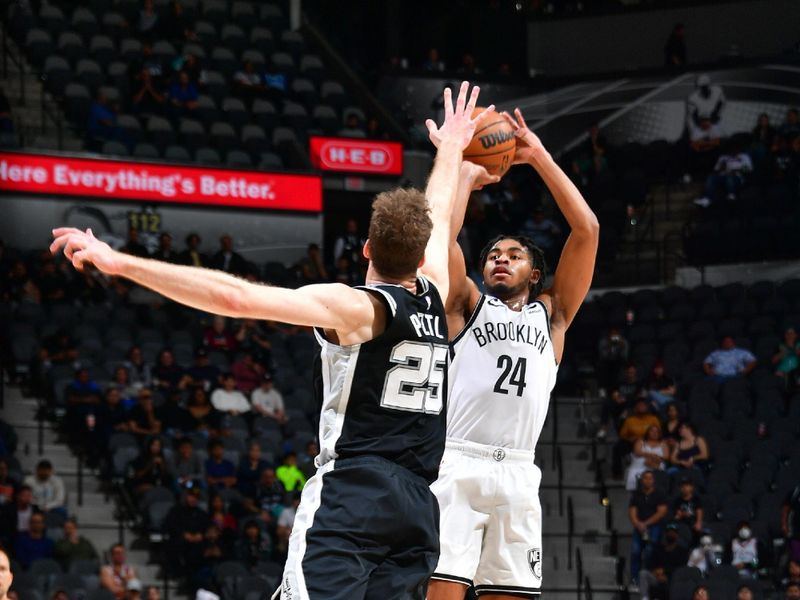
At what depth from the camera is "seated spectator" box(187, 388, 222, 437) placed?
15.4m

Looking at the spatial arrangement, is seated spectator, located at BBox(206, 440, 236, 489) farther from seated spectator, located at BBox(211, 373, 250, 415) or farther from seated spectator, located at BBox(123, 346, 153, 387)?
seated spectator, located at BBox(123, 346, 153, 387)

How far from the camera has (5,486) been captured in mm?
13578

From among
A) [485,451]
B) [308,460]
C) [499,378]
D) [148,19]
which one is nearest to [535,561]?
[485,451]

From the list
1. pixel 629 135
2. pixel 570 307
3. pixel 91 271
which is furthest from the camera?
pixel 629 135

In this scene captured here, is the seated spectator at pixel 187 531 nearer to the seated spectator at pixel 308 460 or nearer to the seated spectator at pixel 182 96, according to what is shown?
the seated spectator at pixel 308 460

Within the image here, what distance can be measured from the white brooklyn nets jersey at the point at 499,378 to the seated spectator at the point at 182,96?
14787 millimetres

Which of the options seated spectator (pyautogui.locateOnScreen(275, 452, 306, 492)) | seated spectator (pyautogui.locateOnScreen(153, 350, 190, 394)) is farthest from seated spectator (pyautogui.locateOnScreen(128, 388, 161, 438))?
seated spectator (pyautogui.locateOnScreen(275, 452, 306, 492))

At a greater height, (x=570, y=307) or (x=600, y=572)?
(x=570, y=307)

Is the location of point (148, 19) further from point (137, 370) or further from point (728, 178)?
point (728, 178)

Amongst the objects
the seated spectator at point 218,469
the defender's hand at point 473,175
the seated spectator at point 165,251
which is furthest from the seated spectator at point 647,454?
the defender's hand at point 473,175

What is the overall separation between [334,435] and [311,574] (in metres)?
0.49

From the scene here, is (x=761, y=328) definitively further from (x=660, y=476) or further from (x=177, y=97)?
(x=177, y=97)

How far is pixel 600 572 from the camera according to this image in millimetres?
15555

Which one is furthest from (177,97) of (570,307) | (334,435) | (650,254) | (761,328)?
(334,435)
